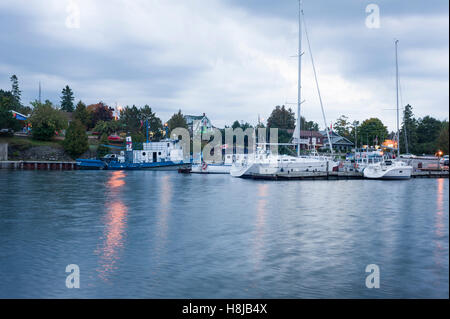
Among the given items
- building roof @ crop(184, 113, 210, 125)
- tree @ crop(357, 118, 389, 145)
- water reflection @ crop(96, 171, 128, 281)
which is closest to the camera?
water reflection @ crop(96, 171, 128, 281)

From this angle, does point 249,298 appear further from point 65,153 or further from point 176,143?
point 65,153

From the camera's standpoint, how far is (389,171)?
53.1 meters

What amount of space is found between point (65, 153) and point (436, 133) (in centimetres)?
7562

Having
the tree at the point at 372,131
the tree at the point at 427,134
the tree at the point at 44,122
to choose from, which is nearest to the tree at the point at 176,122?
the tree at the point at 44,122

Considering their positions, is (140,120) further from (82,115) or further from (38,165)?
(38,165)

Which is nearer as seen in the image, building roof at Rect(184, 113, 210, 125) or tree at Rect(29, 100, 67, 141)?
tree at Rect(29, 100, 67, 141)

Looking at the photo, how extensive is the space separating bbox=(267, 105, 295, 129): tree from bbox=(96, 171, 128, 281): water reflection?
93199 millimetres

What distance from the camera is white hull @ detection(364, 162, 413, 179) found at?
53.0 metres

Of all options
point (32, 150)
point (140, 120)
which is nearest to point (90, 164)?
point (32, 150)

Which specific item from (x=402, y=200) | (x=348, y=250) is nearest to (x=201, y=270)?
(x=348, y=250)

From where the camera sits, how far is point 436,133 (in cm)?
8231

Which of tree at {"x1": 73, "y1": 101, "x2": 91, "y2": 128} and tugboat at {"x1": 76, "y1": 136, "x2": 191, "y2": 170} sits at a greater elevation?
tree at {"x1": 73, "y1": 101, "x2": 91, "y2": 128}

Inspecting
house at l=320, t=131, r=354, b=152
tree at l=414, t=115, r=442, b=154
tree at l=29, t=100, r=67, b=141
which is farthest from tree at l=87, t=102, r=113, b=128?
tree at l=414, t=115, r=442, b=154

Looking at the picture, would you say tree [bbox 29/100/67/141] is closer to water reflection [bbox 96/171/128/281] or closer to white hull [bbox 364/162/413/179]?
water reflection [bbox 96/171/128/281]
